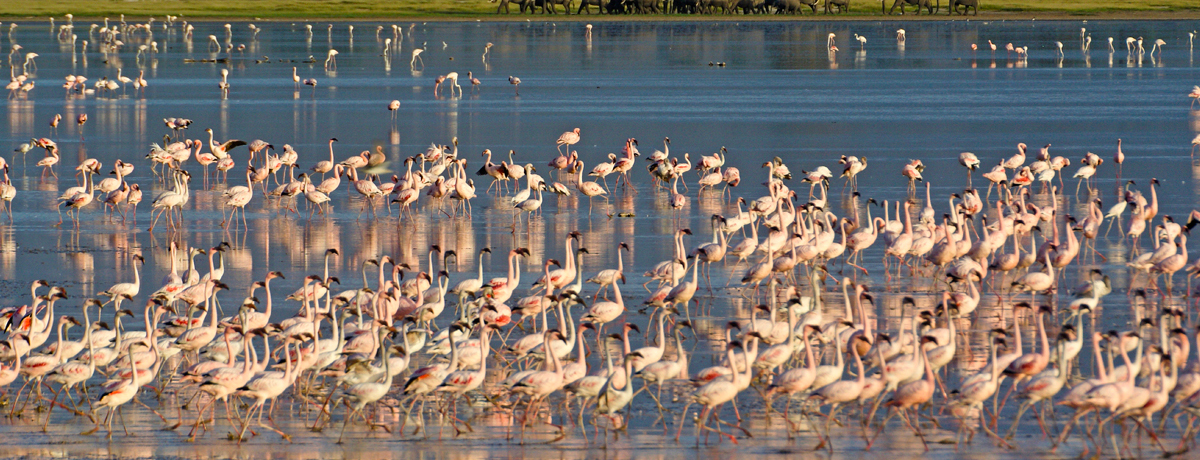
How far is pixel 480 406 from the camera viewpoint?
991cm

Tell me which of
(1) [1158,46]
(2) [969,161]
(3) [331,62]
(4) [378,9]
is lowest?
(2) [969,161]

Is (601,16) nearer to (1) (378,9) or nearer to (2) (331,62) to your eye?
(1) (378,9)

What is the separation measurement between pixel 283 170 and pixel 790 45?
45.6 meters

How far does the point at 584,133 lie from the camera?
92.2ft

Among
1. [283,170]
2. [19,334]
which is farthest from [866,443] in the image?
[283,170]

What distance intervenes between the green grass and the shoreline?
66mm

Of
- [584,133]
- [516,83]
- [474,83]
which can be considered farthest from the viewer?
[474,83]

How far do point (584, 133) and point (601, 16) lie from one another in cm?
6874

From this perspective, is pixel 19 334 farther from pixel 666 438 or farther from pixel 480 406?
pixel 666 438

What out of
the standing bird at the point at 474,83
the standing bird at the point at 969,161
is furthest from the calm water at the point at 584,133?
the standing bird at the point at 969,161

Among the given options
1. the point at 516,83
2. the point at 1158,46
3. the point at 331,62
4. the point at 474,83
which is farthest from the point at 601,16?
the point at 516,83

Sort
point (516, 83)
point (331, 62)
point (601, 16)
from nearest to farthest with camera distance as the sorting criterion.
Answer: point (516, 83)
point (331, 62)
point (601, 16)

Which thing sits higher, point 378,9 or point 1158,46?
point 378,9

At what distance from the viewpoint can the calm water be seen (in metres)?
11.9
